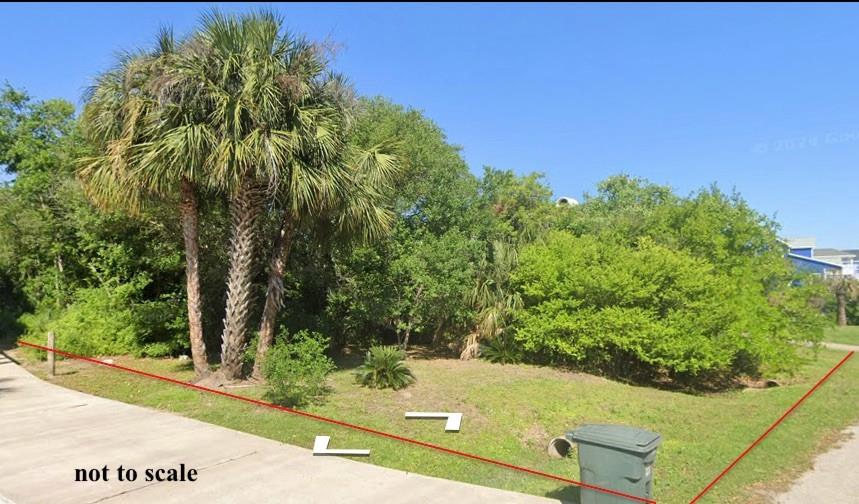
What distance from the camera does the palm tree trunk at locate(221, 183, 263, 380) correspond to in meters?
10.2

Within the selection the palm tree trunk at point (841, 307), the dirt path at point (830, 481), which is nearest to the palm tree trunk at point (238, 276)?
the dirt path at point (830, 481)

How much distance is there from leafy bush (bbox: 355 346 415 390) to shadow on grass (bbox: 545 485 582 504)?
5.13 meters

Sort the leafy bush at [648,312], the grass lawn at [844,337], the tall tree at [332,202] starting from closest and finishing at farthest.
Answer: the tall tree at [332,202]
the leafy bush at [648,312]
the grass lawn at [844,337]

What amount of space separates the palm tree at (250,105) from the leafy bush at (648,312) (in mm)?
7020

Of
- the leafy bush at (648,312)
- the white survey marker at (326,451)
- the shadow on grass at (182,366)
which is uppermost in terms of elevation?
the leafy bush at (648,312)

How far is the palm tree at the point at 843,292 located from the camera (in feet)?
120

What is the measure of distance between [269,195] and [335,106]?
2145mm

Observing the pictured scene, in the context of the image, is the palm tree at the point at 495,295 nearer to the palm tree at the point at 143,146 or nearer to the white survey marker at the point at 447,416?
the white survey marker at the point at 447,416

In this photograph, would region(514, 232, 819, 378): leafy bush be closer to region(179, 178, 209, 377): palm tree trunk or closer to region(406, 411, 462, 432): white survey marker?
region(406, 411, 462, 432): white survey marker

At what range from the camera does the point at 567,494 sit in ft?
18.1

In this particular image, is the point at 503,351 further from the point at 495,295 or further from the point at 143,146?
the point at 143,146

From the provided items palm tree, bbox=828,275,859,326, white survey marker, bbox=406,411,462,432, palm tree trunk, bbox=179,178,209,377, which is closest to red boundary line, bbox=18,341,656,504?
palm tree trunk, bbox=179,178,209,377

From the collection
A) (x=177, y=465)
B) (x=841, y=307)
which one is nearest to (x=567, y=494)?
(x=177, y=465)

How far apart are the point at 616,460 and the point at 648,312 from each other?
8705mm
